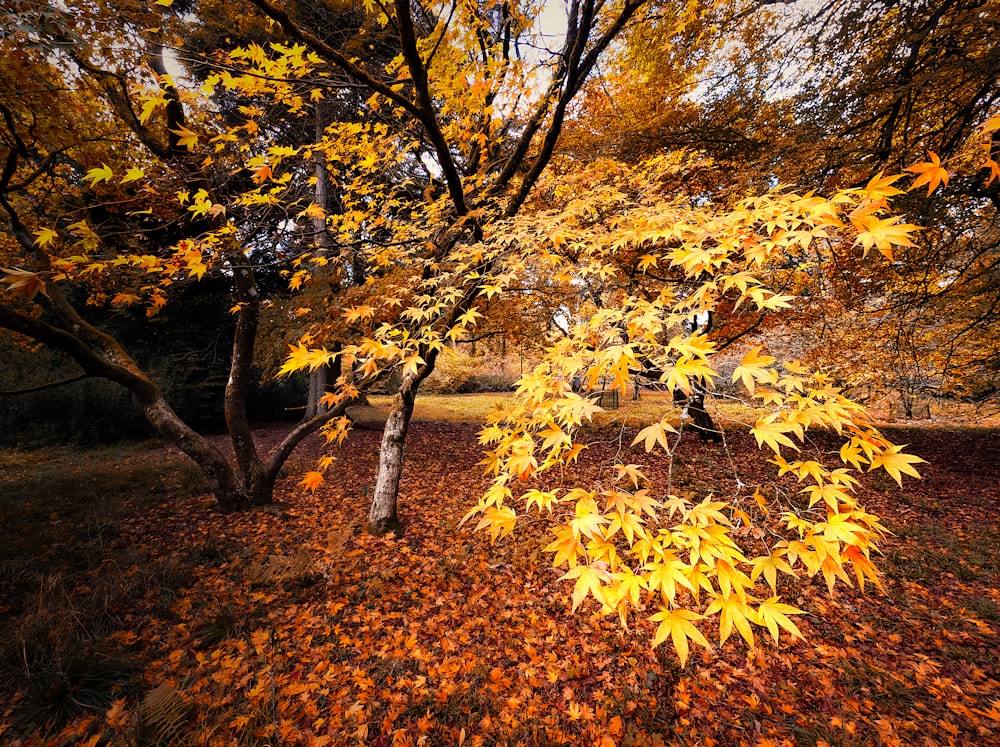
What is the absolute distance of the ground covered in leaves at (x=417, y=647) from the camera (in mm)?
2666

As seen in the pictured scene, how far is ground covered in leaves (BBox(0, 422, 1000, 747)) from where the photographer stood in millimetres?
2666

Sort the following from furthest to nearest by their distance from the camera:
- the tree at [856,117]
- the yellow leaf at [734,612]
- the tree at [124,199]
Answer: the tree at [856,117] → the tree at [124,199] → the yellow leaf at [734,612]

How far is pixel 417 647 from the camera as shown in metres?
3.41

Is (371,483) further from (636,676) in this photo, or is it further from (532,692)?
(636,676)

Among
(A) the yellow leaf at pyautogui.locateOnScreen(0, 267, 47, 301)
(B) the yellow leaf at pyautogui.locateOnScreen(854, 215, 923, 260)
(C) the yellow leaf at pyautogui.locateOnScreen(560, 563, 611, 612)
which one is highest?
(B) the yellow leaf at pyautogui.locateOnScreen(854, 215, 923, 260)

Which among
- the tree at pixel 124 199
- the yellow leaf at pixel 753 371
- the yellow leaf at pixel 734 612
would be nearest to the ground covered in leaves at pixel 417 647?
the tree at pixel 124 199

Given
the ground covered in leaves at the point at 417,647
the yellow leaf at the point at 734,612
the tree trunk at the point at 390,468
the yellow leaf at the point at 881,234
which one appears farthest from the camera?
the tree trunk at the point at 390,468

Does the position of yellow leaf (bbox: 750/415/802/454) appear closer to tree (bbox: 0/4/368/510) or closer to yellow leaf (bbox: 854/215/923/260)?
yellow leaf (bbox: 854/215/923/260)

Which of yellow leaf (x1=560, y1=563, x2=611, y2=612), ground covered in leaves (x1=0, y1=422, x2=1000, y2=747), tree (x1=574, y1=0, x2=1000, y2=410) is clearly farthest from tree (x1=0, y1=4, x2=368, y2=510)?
tree (x1=574, y1=0, x2=1000, y2=410)

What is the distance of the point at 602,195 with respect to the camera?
396cm

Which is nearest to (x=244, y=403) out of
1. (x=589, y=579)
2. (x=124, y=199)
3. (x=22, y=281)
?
(x=124, y=199)

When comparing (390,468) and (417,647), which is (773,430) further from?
(390,468)

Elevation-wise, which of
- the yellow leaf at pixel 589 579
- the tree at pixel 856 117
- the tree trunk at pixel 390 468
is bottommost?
the tree trunk at pixel 390 468

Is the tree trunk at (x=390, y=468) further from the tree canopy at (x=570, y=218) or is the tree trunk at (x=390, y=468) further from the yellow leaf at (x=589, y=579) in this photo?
the yellow leaf at (x=589, y=579)
